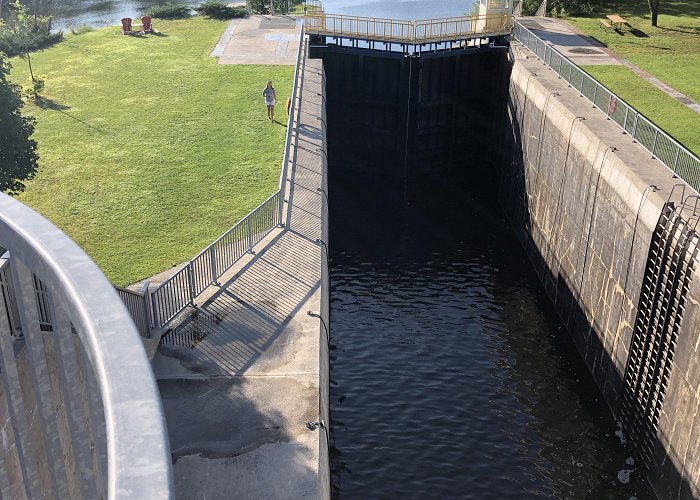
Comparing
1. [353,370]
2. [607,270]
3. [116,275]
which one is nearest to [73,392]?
[116,275]

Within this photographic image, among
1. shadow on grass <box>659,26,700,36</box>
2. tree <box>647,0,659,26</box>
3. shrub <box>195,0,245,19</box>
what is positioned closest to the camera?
shadow on grass <box>659,26,700,36</box>

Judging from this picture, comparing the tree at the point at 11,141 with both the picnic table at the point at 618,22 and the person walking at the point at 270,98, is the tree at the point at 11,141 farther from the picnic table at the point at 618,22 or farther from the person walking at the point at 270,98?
the picnic table at the point at 618,22

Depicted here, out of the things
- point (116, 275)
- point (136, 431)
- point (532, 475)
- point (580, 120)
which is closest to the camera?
point (136, 431)

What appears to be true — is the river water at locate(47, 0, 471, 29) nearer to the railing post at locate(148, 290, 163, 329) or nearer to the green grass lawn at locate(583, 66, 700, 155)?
the green grass lawn at locate(583, 66, 700, 155)

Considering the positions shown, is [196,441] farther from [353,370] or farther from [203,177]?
[203,177]

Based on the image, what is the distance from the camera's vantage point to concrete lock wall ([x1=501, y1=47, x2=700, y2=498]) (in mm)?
14562

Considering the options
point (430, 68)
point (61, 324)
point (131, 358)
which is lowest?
point (430, 68)

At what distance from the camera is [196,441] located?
11.3 metres

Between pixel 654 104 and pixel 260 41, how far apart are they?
19834 millimetres

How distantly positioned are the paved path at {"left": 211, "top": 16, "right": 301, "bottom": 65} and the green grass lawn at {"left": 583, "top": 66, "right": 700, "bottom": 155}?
1352 centimetres

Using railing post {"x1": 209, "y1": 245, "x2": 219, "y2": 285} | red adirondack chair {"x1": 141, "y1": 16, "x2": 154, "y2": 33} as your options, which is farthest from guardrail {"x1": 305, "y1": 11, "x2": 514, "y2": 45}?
railing post {"x1": 209, "y1": 245, "x2": 219, "y2": 285}

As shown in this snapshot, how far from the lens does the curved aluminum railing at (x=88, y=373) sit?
2.99m

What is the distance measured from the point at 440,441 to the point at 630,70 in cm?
1908

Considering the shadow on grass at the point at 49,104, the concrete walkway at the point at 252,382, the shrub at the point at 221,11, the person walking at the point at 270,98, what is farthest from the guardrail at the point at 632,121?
the shrub at the point at 221,11
